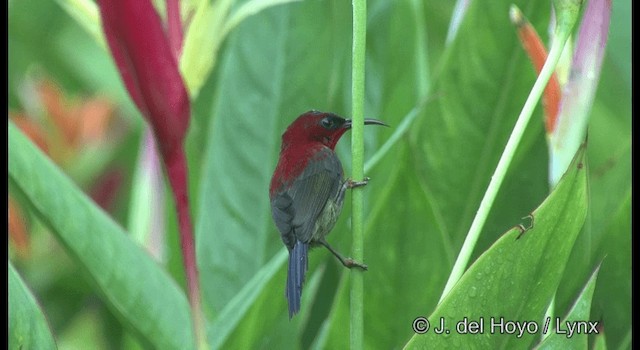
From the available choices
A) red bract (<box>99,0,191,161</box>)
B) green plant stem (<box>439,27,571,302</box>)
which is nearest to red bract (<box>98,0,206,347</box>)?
red bract (<box>99,0,191,161</box>)

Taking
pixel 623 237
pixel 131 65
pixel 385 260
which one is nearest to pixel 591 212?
pixel 623 237

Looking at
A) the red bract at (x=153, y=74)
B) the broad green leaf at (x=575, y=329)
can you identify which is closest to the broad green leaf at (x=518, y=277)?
the broad green leaf at (x=575, y=329)

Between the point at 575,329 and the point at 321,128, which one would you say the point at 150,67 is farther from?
the point at 575,329

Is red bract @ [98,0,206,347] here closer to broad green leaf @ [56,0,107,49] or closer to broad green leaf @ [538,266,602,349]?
broad green leaf @ [56,0,107,49]

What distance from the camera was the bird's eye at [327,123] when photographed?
405mm

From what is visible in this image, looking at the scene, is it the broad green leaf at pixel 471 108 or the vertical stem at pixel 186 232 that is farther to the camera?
the broad green leaf at pixel 471 108

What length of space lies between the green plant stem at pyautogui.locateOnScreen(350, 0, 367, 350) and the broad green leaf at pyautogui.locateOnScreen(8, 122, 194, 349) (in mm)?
79

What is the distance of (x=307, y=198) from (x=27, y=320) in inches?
5.2

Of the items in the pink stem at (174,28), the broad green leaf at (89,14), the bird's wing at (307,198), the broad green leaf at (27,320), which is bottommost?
the bird's wing at (307,198)

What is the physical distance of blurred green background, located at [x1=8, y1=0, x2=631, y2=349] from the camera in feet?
1.44

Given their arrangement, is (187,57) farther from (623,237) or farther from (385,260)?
(623,237)

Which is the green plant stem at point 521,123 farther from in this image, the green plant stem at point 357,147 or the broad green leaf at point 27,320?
the broad green leaf at point 27,320

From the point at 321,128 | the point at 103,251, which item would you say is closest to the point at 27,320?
the point at 103,251

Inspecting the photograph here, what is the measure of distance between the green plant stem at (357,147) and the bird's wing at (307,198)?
3 cm
